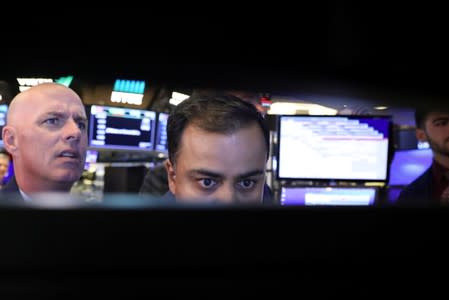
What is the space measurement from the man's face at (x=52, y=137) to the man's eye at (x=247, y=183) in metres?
0.40

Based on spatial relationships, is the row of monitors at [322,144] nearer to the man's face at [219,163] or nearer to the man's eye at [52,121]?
the man's face at [219,163]

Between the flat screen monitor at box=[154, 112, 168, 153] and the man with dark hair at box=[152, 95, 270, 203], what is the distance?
0.05 m

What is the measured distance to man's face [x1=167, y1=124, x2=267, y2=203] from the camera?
4.09ft

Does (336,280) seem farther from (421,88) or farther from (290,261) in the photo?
(421,88)

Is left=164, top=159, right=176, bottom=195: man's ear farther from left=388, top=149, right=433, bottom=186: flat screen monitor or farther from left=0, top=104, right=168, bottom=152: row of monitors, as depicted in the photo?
left=388, top=149, right=433, bottom=186: flat screen monitor

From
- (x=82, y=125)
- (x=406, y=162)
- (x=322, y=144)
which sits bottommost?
(x=406, y=162)

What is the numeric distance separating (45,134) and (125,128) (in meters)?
0.71

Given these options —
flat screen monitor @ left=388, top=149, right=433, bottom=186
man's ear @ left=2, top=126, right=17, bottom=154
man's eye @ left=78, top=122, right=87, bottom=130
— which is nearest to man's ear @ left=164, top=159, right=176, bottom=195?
man's eye @ left=78, top=122, right=87, bottom=130

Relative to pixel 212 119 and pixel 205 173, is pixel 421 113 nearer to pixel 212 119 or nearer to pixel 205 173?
pixel 205 173

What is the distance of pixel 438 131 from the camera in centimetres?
108

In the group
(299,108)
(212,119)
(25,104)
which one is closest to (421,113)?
(299,108)

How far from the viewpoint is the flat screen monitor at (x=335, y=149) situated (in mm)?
1906

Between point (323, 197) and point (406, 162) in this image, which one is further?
point (406, 162)
